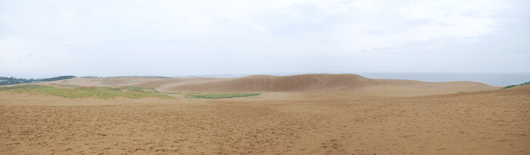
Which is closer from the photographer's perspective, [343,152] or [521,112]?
[343,152]

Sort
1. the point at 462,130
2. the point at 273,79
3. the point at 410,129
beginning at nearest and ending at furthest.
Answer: the point at 462,130
the point at 410,129
the point at 273,79

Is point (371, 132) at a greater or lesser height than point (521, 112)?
lesser

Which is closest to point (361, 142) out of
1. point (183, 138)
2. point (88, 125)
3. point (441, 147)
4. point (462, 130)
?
point (441, 147)

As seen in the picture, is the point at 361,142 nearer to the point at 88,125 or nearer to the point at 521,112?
the point at 521,112

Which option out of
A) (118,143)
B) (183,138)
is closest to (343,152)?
(183,138)

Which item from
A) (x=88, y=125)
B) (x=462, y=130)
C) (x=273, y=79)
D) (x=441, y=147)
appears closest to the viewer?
(x=441, y=147)

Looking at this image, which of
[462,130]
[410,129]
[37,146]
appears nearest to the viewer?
[37,146]

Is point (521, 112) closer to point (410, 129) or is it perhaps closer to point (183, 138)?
point (410, 129)

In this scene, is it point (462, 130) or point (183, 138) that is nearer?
point (462, 130)

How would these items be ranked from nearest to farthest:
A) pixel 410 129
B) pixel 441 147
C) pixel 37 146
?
1. pixel 441 147
2. pixel 37 146
3. pixel 410 129

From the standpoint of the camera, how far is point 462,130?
6922mm

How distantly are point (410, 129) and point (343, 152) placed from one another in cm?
319

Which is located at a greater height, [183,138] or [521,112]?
[521,112]

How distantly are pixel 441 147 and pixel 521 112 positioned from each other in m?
5.07
